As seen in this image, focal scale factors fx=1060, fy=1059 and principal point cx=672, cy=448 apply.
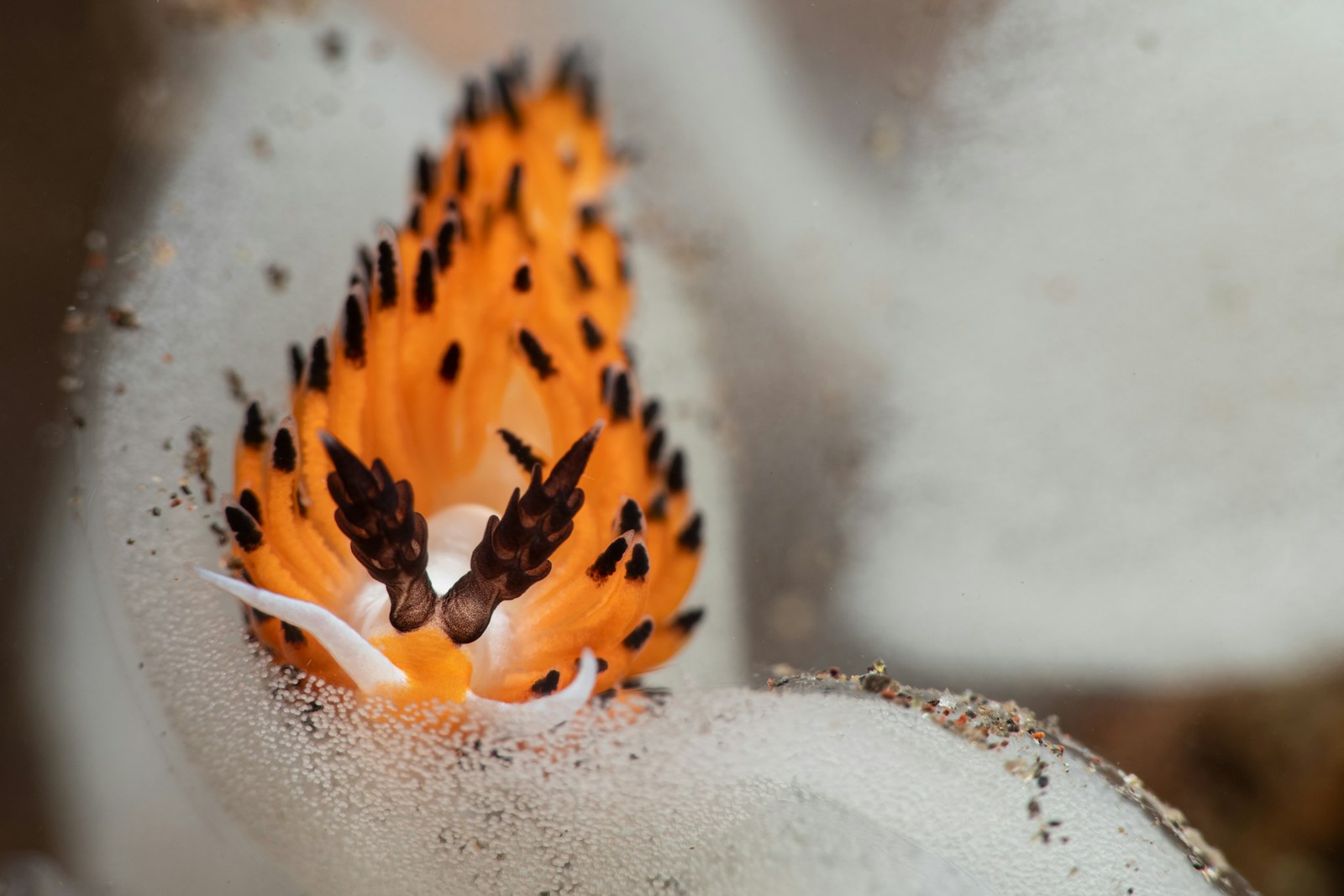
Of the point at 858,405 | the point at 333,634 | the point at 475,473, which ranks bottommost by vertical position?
the point at 333,634

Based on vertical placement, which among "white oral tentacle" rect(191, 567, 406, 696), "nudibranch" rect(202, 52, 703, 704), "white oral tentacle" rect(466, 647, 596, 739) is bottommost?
"white oral tentacle" rect(191, 567, 406, 696)

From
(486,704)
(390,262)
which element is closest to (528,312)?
(390,262)

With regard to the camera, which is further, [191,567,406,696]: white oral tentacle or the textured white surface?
the textured white surface

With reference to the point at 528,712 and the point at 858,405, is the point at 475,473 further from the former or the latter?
the point at 858,405

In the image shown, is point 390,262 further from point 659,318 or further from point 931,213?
point 931,213

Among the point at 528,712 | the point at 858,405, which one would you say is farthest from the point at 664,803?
the point at 858,405

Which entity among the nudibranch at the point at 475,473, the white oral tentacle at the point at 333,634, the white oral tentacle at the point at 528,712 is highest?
the nudibranch at the point at 475,473

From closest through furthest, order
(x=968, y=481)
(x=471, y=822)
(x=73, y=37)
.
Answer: (x=471, y=822) → (x=73, y=37) → (x=968, y=481)
